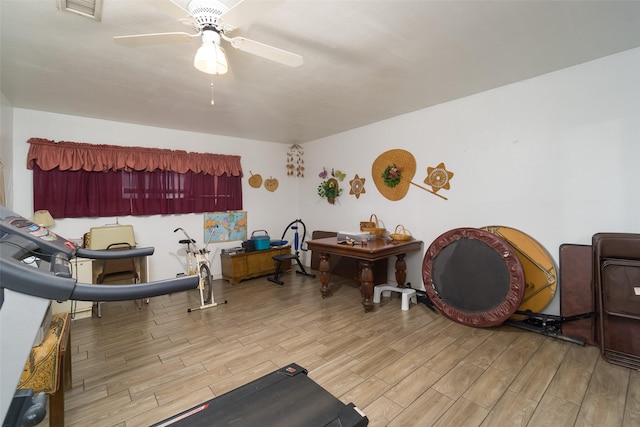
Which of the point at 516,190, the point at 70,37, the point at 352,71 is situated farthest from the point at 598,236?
the point at 70,37

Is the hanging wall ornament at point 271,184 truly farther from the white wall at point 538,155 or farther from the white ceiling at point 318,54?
the white wall at point 538,155

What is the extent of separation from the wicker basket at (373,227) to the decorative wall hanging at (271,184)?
2204 millimetres

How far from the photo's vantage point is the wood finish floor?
180 centimetres

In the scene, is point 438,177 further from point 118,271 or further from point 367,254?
point 118,271

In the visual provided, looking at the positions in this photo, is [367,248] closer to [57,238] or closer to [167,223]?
[57,238]

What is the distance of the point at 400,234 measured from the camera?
3842mm

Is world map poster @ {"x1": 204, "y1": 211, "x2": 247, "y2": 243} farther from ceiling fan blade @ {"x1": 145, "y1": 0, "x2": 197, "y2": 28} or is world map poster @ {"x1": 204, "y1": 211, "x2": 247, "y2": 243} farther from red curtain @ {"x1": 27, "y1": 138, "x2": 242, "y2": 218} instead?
ceiling fan blade @ {"x1": 145, "y1": 0, "x2": 197, "y2": 28}

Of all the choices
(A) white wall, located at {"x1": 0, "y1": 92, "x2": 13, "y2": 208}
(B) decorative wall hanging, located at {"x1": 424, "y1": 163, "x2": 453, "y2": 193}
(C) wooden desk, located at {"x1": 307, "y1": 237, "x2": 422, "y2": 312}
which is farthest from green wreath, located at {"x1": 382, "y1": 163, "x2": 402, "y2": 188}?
(A) white wall, located at {"x1": 0, "y1": 92, "x2": 13, "y2": 208}

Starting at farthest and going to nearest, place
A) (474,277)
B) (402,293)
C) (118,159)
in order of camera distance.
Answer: (118,159), (402,293), (474,277)

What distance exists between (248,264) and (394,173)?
112 inches

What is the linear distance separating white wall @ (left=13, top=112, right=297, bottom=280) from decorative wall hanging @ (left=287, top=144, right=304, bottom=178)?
134mm

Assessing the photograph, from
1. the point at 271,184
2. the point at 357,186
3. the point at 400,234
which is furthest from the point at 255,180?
the point at 400,234

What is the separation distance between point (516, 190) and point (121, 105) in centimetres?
473

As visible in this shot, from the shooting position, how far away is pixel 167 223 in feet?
14.7
